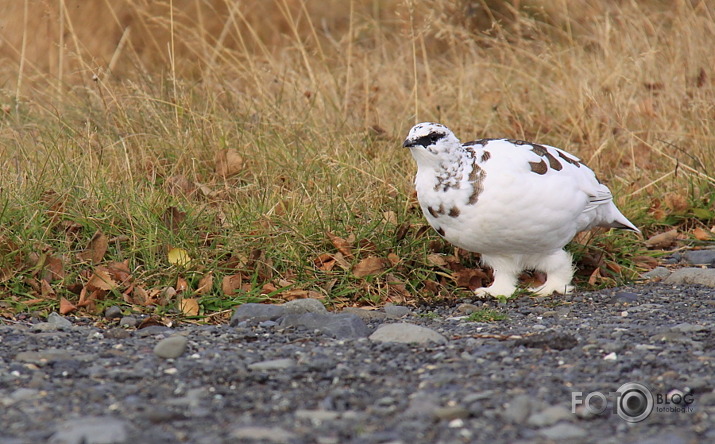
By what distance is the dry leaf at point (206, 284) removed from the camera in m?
3.64

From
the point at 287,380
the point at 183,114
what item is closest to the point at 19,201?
the point at 183,114

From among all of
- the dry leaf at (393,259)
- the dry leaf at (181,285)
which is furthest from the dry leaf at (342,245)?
the dry leaf at (181,285)

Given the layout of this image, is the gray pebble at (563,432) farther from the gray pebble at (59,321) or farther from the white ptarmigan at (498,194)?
the gray pebble at (59,321)

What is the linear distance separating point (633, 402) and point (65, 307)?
212 centimetres

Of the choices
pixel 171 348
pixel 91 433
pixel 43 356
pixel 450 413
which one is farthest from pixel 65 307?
pixel 450 413

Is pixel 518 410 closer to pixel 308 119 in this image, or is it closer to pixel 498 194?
pixel 498 194

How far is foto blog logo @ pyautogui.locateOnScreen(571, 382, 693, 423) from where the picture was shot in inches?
86.1

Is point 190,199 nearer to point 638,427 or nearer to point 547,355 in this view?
point 547,355

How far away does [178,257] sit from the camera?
12.3 ft

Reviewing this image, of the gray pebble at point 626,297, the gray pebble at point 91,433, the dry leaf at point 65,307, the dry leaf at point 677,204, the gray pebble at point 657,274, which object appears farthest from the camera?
the dry leaf at point 677,204

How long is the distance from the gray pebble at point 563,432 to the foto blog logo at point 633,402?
127mm

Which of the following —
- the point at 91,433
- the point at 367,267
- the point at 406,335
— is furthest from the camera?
the point at 367,267

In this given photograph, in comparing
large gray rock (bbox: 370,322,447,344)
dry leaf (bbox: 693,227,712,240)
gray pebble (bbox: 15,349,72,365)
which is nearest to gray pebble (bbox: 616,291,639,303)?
large gray rock (bbox: 370,322,447,344)

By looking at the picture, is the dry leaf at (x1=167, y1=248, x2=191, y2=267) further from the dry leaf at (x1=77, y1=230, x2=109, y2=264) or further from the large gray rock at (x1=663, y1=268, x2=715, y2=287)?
the large gray rock at (x1=663, y1=268, x2=715, y2=287)
